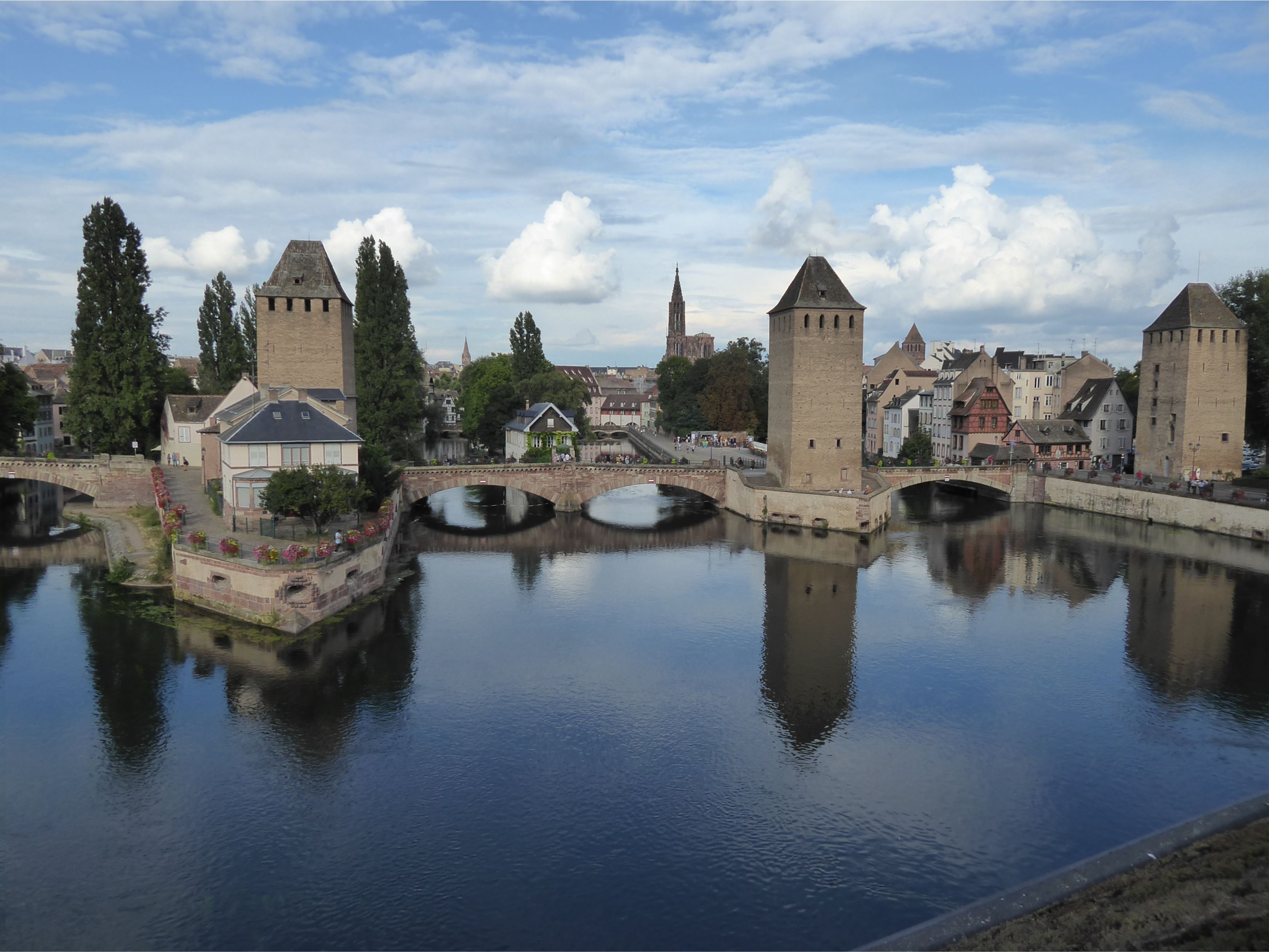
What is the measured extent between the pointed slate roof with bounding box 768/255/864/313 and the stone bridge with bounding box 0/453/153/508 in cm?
3321

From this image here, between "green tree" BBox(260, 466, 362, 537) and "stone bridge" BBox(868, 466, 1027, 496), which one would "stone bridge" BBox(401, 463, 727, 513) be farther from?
"green tree" BBox(260, 466, 362, 537)

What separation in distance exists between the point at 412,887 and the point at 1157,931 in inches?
394

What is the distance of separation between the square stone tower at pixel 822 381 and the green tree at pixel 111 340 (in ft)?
107

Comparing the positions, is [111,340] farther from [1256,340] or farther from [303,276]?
[1256,340]

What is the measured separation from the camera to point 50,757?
17703mm

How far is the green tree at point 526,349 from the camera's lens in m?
73.5

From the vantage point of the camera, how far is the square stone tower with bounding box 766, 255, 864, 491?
44.9 meters

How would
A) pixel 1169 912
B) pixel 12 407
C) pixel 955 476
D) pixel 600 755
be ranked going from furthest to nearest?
1. pixel 955 476
2. pixel 12 407
3. pixel 600 755
4. pixel 1169 912

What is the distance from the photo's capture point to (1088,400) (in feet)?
200

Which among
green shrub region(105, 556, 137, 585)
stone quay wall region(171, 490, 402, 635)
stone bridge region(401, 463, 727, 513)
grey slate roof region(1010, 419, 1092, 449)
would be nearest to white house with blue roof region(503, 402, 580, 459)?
stone bridge region(401, 463, 727, 513)

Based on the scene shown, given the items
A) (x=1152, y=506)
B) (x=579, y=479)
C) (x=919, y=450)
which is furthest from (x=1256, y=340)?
(x=579, y=479)

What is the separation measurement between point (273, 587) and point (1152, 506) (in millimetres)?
41003

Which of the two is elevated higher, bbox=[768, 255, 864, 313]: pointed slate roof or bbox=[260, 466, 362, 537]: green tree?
bbox=[768, 255, 864, 313]: pointed slate roof

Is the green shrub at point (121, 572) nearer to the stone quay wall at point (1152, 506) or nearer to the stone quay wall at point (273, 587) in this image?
the stone quay wall at point (273, 587)
